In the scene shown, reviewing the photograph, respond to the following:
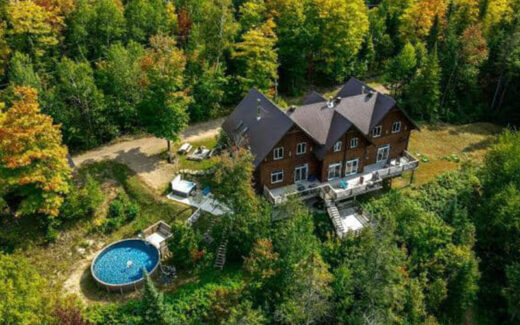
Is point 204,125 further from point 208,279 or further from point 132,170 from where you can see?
point 208,279

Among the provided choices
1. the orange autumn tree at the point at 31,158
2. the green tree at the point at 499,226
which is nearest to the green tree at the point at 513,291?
the green tree at the point at 499,226

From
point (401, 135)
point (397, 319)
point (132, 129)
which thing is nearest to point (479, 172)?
point (401, 135)

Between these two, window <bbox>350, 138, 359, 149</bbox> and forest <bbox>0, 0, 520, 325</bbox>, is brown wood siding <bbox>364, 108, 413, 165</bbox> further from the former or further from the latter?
forest <bbox>0, 0, 520, 325</bbox>

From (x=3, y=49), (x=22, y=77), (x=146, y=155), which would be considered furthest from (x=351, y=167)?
Result: (x=3, y=49)

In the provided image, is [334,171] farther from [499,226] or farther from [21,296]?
[21,296]

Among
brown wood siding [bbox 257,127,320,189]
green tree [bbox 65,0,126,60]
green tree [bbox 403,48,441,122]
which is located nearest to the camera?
brown wood siding [bbox 257,127,320,189]

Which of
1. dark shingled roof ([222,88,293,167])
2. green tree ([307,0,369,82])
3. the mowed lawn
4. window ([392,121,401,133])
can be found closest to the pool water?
dark shingled roof ([222,88,293,167])

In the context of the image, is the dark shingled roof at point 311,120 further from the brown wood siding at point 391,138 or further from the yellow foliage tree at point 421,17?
the yellow foliage tree at point 421,17
